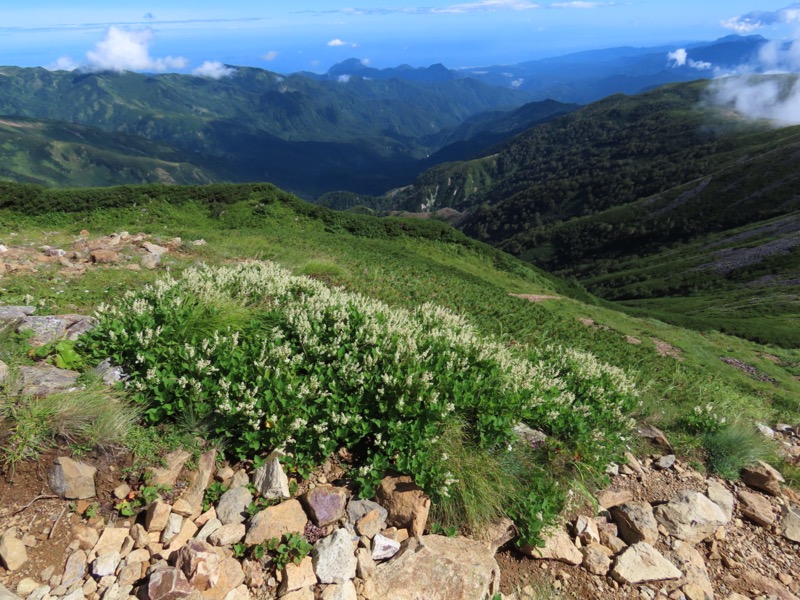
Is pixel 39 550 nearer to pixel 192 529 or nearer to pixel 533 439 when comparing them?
pixel 192 529

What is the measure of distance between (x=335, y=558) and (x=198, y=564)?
124 centimetres

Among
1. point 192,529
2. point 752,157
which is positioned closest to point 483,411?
point 192,529

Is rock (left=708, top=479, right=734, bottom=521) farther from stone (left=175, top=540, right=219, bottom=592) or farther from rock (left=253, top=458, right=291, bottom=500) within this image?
stone (left=175, top=540, right=219, bottom=592)

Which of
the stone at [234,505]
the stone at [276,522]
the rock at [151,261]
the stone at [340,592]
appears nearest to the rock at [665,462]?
the stone at [340,592]

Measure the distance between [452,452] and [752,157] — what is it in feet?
709

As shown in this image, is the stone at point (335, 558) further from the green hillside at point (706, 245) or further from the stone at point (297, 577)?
Answer: the green hillside at point (706, 245)

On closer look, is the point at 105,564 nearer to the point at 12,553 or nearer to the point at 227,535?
the point at 12,553

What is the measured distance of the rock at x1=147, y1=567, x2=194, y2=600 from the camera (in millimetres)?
3678

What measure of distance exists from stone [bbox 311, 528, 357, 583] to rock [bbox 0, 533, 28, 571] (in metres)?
2.52

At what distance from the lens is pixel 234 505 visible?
15.3 feet

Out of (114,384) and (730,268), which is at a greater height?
(114,384)

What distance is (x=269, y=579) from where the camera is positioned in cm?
409

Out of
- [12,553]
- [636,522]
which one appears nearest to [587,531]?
[636,522]

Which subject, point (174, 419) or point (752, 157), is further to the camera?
point (752, 157)
